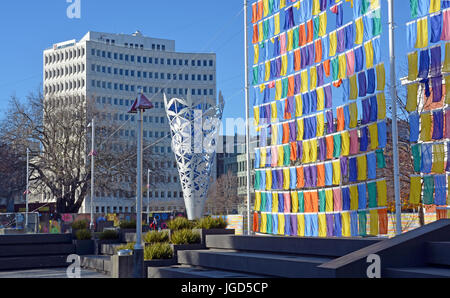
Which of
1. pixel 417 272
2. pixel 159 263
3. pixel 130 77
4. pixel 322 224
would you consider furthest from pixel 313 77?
pixel 130 77

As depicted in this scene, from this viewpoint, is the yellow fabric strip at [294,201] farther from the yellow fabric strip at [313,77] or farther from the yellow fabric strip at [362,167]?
the yellow fabric strip at [313,77]

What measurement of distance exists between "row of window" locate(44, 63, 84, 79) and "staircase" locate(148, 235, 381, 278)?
122 metres

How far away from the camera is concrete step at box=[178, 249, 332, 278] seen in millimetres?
13398

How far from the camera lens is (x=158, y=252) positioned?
19.8 m

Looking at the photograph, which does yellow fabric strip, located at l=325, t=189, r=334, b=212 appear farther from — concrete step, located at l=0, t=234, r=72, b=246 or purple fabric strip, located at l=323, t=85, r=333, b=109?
concrete step, located at l=0, t=234, r=72, b=246

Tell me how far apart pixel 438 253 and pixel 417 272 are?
132 cm

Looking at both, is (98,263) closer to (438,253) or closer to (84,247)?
(84,247)

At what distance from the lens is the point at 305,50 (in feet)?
77.2

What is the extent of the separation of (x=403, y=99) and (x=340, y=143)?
24.7 m

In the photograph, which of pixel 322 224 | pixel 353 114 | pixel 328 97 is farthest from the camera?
pixel 328 97

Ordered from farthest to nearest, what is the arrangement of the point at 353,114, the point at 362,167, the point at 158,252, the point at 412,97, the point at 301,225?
the point at 301,225 < the point at 353,114 < the point at 362,167 < the point at 158,252 < the point at 412,97

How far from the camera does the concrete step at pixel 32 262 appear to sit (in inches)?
1021

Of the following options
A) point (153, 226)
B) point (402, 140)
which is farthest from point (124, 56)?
point (402, 140)
